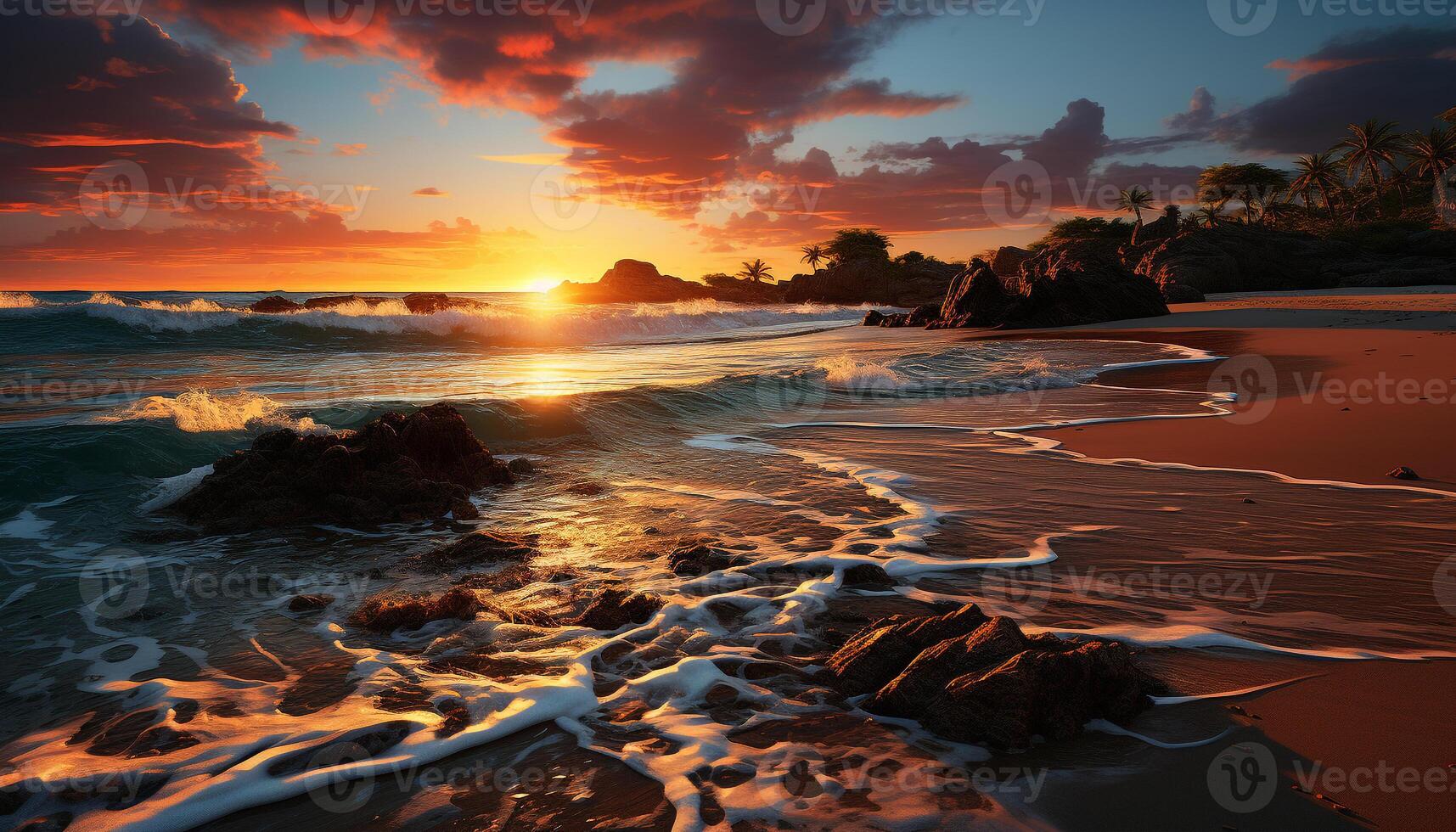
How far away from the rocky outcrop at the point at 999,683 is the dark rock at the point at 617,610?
132cm

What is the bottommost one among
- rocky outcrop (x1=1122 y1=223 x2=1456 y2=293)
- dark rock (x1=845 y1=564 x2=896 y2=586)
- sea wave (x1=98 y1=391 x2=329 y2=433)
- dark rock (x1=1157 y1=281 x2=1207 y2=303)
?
dark rock (x1=845 y1=564 x2=896 y2=586)

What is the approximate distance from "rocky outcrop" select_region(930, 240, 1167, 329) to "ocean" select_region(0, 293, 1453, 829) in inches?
721

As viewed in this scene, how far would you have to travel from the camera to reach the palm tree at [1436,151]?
177 feet

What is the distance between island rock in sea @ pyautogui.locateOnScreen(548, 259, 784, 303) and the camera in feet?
289

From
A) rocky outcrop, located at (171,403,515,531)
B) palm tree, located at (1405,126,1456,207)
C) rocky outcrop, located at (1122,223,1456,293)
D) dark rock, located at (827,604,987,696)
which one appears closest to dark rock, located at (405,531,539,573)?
rocky outcrop, located at (171,403,515,531)

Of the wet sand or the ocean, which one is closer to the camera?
the wet sand

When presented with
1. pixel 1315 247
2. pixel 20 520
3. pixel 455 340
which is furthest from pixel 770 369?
pixel 1315 247

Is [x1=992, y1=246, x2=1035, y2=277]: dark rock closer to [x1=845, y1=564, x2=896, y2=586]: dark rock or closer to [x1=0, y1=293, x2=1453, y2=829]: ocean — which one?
[x1=0, y1=293, x2=1453, y2=829]: ocean

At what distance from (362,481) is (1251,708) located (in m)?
6.63

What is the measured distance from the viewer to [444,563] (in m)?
5.05

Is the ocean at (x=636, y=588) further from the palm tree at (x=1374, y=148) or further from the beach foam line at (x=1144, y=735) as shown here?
the palm tree at (x=1374, y=148)

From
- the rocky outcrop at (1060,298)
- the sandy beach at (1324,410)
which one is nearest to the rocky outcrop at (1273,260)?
the rocky outcrop at (1060,298)

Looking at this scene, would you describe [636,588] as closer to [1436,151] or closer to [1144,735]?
[1144,735]

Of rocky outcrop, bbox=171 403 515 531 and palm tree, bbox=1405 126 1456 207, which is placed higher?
palm tree, bbox=1405 126 1456 207
